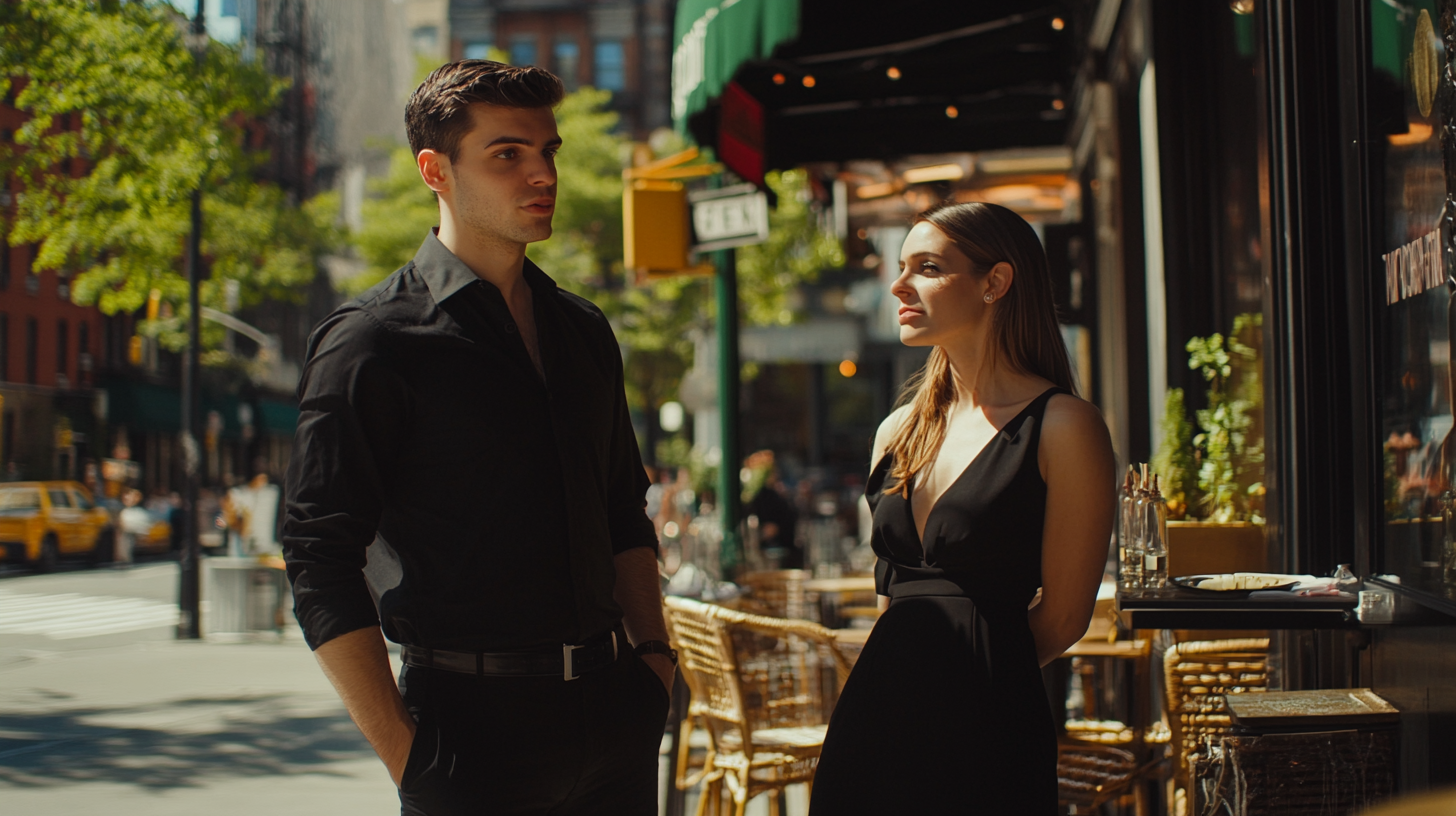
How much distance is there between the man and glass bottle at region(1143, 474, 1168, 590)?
1.51 metres

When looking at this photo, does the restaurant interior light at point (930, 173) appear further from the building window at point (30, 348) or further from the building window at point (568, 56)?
the building window at point (568, 56)

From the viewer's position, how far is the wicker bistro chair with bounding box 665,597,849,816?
4.38m

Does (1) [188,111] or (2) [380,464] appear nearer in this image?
(2) [380,464]

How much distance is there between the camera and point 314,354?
2.12 m

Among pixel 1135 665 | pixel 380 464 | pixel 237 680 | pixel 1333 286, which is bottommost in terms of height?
pixel 237 680

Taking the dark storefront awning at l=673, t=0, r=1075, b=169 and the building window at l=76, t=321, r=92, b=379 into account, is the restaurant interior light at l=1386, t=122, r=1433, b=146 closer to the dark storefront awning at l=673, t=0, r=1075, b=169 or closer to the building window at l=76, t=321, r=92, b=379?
the dark storefront awning at l=673, t=0, r=1075, b=169

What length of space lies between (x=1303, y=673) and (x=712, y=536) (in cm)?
427

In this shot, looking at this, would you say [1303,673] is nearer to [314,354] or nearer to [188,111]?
[314,354]

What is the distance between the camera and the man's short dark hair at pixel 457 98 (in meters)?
2.24

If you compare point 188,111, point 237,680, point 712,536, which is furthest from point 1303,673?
point 237,680

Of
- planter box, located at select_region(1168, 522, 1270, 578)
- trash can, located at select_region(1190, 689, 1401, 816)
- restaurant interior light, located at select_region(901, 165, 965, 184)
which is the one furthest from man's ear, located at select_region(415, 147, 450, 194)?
Result: restaurant interior light, located at select_region(901, 165, 965, 184)

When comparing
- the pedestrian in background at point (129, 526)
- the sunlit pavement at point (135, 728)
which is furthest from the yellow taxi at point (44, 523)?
the pedestrian in background at point (129, 526)

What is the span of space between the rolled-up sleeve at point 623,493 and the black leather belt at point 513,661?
37cm

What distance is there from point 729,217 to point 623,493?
5229 mm
